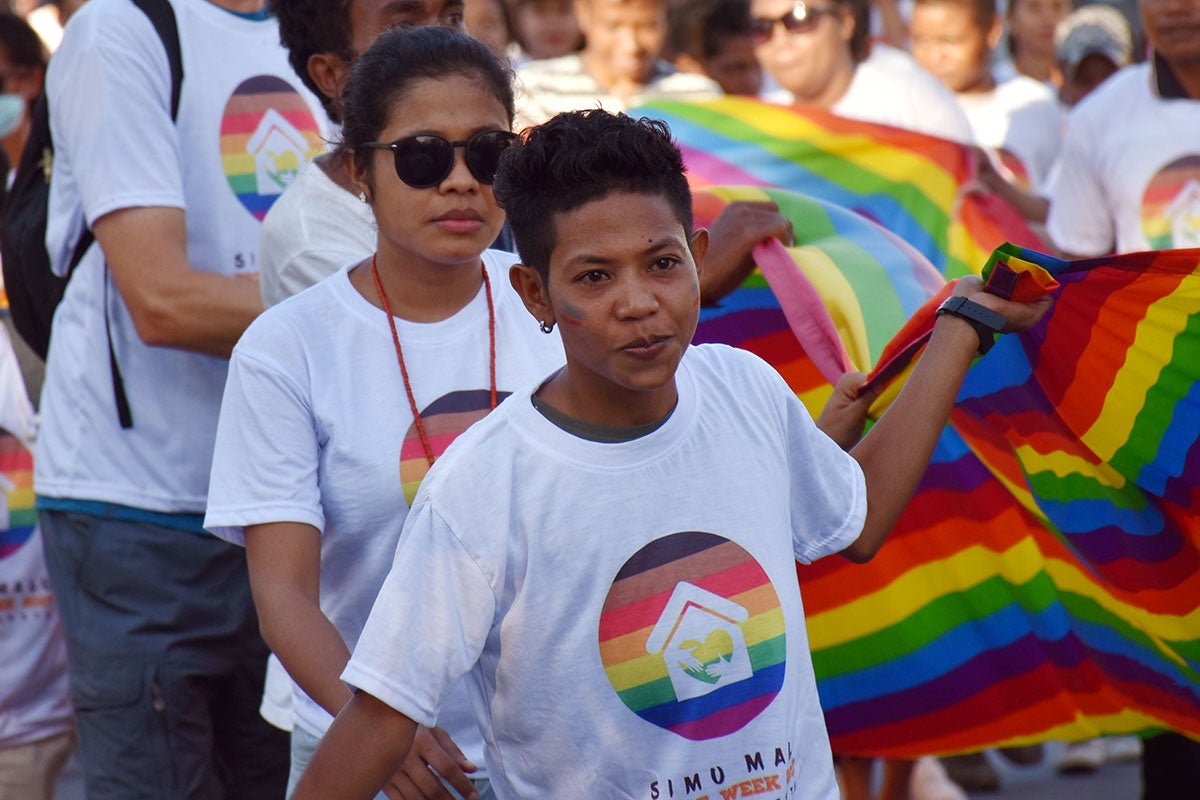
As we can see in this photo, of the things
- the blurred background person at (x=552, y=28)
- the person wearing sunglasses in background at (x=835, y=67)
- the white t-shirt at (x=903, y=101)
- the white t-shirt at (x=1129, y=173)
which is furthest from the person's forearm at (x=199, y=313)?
the blurred background person at (x=552, y=28)

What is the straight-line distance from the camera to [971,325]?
109 inches

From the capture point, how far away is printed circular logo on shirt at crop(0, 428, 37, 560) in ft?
15.1

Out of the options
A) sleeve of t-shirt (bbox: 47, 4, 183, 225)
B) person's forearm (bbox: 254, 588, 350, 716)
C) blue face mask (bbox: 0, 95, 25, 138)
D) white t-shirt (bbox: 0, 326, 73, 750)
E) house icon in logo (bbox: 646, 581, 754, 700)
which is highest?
sleeve of t-shirt (bbox: 47, 4, 183, 225)

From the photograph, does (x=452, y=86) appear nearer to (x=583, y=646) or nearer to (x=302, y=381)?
(x=302, y=381)

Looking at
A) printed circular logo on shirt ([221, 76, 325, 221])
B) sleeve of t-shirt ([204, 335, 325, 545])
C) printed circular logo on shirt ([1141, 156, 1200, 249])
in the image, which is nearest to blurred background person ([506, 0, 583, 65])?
printed circular logo on shirt ([1141, 156, 1200, 249])

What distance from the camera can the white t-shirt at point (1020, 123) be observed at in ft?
27.0

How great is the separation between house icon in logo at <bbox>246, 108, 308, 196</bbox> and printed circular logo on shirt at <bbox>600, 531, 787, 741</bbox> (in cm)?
161

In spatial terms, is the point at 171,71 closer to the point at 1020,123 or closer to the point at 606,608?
the point at 606,608

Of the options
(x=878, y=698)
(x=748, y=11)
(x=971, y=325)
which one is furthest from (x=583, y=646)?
(x=748, y=11)

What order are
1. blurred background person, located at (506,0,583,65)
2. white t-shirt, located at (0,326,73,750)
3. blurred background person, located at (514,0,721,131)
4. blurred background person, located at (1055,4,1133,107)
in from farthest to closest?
blurred background person, located at (1055,4,1133,107)
blurred background person, located at (506,0,583,65)
blurred background person, located at (514,0,721,131)
white t-shirt, located at (0,326,73,750)

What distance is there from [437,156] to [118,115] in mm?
949

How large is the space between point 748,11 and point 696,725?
6129 millimetres

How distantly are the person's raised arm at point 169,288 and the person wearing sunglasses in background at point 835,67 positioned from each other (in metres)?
3.41

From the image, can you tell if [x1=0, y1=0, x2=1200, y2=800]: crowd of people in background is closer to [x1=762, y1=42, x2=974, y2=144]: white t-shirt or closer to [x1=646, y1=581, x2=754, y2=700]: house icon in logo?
[x1=646, y1=581, x2=754, y2=700]: house icon in logo
